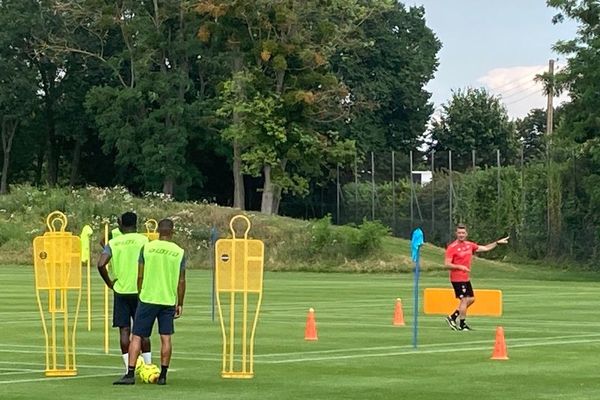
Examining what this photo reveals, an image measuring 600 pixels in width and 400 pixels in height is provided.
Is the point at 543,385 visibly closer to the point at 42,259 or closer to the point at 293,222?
the point at 42,259

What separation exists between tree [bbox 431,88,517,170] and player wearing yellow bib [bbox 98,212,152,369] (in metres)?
91.8

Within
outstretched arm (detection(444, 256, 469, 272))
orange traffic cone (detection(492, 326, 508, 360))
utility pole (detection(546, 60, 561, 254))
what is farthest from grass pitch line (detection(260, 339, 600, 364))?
utility pole (detection(546, 60, 561, 254))

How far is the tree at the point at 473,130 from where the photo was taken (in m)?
110

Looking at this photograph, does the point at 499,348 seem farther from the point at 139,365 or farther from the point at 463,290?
the point at 463,290

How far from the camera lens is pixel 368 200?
82.8 m

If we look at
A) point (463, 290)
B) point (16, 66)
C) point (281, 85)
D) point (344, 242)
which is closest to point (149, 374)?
point (463, 290)

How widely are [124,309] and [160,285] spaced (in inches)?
54.7

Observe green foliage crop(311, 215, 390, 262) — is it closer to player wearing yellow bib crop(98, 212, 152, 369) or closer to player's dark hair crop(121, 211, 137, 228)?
player wearing yellow bib crop(98, 212, 152, 369)

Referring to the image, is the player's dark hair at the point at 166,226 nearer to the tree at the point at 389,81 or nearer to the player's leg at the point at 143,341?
the player's leg at the point at 143,341

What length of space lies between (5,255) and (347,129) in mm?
33591

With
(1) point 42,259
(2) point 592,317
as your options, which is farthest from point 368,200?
(1) point 42,259

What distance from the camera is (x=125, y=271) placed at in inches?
693

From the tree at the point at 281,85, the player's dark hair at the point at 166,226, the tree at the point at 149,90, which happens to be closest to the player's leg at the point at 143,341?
the player's dark hair at the point at 166,226

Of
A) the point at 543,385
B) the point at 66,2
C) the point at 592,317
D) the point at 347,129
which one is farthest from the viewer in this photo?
the point at 347,129
